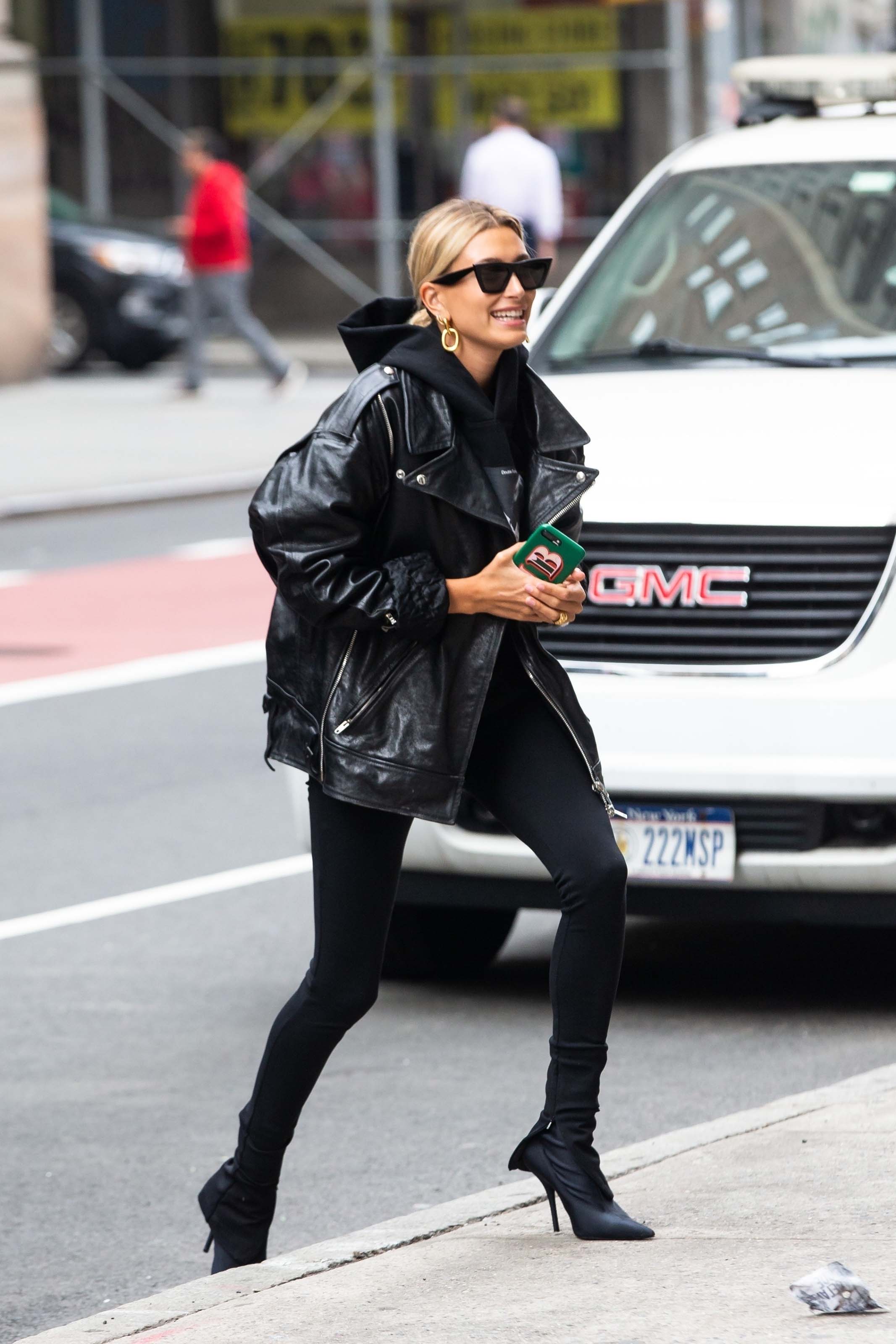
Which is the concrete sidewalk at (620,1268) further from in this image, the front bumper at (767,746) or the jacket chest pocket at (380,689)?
the front bumper at (767,746)

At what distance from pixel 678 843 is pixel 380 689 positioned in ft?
6.30

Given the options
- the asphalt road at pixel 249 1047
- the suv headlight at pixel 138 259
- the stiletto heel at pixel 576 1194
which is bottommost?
the suv headlight at pixel 138 259

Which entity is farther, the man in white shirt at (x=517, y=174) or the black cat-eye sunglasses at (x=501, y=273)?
the man in white shirt at (x=517, y=174)

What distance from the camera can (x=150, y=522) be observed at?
17.2 metres

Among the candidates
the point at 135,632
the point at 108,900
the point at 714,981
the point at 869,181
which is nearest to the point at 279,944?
the point at 108,900

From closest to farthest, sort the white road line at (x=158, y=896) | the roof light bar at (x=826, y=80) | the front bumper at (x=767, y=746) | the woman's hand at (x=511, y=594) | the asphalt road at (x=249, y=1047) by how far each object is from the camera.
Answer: the woman's hand at (x=511, y=594) < the asphalt road at (x=249, y=1047) < the front bumper at (x=767, y=746) < the white road line at (x=158, y=896) < the roof light bar at (x=826, y=80)

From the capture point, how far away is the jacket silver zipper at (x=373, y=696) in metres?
4.48

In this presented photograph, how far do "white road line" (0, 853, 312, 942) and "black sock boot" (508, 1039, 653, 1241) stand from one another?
10.2ft

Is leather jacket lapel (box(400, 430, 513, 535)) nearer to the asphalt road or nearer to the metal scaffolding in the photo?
the asphalt road

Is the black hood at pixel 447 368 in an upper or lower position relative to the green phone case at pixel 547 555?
upper

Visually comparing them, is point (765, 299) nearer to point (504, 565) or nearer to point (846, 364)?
point (846, 364)

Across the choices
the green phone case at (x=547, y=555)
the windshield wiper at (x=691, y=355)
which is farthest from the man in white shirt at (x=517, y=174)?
the green phone case at (x=547, y=555)

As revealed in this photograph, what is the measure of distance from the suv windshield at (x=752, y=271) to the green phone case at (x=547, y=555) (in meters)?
2.88

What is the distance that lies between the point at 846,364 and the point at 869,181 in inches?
32.6
